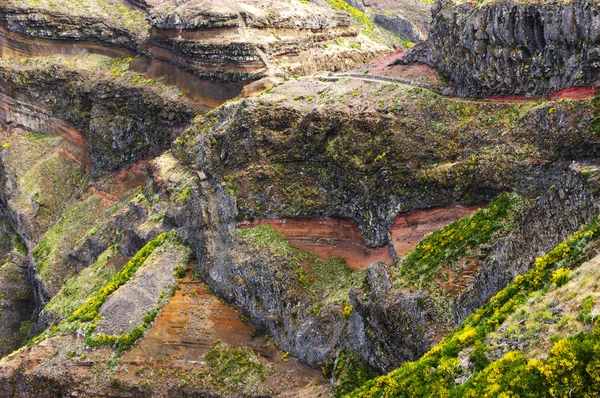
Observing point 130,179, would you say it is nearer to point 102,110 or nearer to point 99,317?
point 102,110

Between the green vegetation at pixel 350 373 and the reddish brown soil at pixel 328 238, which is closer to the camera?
the green vegetation at pixel 350 373

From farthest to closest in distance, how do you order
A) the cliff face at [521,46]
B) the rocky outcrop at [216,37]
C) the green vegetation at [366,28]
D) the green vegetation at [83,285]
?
the green vegetation at [366,28], the rocky outcrop at [216,37], the green vegetation at [83,285], the cliff face at [521,46]

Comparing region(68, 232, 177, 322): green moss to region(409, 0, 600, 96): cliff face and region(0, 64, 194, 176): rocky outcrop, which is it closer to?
region(0, 64, 194, 176): rocky outcrop

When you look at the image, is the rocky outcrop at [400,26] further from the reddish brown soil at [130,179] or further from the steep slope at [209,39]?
the reddish brown soil at [130,179]

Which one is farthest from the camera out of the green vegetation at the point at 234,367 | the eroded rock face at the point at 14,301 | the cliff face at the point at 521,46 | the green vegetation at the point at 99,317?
the eroded rock face at the point at 14,301

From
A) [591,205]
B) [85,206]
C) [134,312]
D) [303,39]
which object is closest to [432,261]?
[591,205]

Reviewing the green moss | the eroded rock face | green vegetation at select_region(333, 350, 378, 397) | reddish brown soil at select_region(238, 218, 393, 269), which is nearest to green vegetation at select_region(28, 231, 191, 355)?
the green moss

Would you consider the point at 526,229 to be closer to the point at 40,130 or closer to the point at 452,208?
the point at 452,208

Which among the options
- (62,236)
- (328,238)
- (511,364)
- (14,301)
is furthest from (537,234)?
(14,301)

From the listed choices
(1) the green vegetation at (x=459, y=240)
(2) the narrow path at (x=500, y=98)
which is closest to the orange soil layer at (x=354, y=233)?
(1) the green vegetation at (x=459, y=240)
